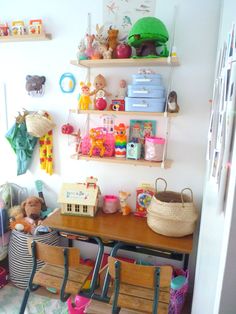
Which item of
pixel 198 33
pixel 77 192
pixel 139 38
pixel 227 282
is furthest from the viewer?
pixel 77 192

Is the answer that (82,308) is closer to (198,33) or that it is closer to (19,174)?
(19,174)

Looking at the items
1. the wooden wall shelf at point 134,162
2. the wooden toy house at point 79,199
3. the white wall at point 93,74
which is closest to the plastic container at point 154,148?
the wooden wall shelf at point 134,162

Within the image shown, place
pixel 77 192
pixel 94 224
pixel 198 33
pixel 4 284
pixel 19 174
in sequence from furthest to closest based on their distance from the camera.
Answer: pixel 19 174, pixel 4 284, pixel 77 192, pixel 94 224, pixel 198 33

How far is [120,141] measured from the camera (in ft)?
6.30

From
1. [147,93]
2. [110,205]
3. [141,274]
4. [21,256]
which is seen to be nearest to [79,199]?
[110,205]

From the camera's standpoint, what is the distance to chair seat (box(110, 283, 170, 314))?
1382 mm

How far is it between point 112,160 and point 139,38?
2.87 feet

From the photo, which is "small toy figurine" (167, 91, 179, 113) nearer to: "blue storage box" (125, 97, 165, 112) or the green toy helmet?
"blue storage box" (125, 97, 165, 112)

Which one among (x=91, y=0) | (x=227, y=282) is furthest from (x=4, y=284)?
(x=91, y=0)

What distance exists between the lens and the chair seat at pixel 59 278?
154 cm

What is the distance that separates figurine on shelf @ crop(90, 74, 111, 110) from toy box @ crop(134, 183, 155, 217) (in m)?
0.73

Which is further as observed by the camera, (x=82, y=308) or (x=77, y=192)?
(x=77, y=192)

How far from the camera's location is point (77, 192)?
77.4 inches

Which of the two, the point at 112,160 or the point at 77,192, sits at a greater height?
the point at 112,160
